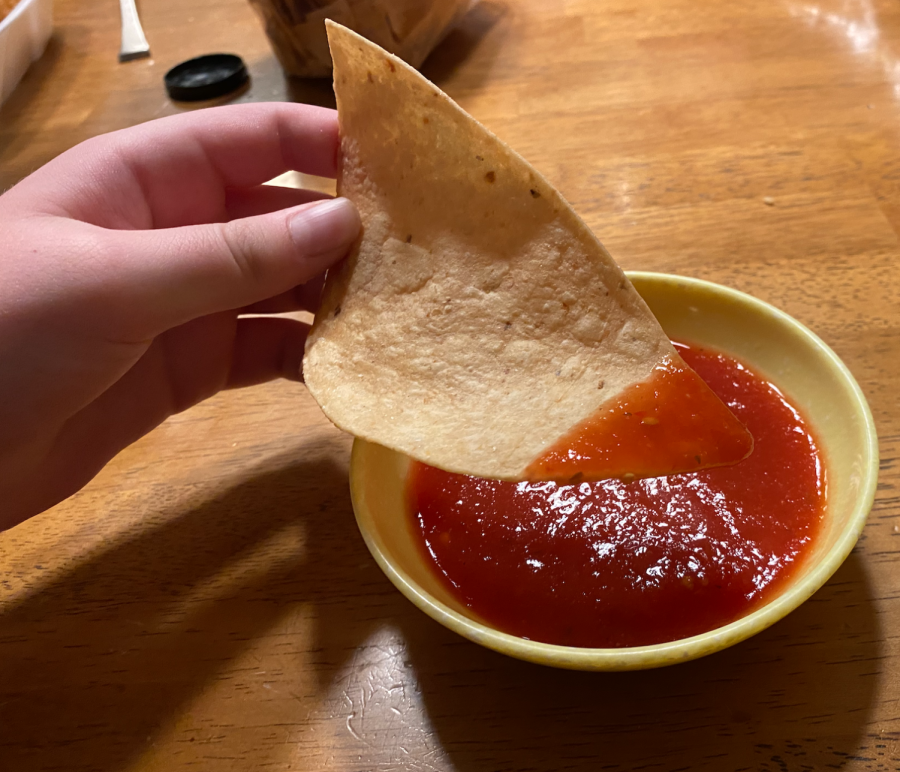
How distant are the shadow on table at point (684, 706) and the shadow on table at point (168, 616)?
187mm

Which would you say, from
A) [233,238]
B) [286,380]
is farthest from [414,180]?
[286,380]

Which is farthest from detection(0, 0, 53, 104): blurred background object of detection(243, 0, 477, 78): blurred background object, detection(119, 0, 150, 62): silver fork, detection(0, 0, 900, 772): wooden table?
detection(0, 0, 900, 772): wooden table

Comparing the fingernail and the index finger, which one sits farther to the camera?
the index finger

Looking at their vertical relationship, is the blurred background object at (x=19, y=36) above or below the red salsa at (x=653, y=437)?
above

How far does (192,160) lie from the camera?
1.16 metres

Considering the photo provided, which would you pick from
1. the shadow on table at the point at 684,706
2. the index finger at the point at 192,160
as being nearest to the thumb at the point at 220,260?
the index finger at the point at 192,160

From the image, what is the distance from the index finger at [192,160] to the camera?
103 cm

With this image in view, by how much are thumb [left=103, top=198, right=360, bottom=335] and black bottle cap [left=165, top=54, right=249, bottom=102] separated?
160 centimetres

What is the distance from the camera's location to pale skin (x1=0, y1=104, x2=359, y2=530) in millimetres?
831

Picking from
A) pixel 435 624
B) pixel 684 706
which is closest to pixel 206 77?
pixel 435 624

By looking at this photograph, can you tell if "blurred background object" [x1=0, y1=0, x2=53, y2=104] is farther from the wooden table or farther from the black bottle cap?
the wooden table

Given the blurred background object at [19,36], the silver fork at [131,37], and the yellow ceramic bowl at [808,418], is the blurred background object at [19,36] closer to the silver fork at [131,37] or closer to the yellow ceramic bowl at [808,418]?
the silver fork at [131,37]

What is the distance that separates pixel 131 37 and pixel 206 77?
46cm

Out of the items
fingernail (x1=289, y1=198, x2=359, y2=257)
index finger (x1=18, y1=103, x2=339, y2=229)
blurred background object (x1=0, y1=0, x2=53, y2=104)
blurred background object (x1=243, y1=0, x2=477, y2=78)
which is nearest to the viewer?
fingernail (x1=289, y1=198, x2=359, y2=257)
